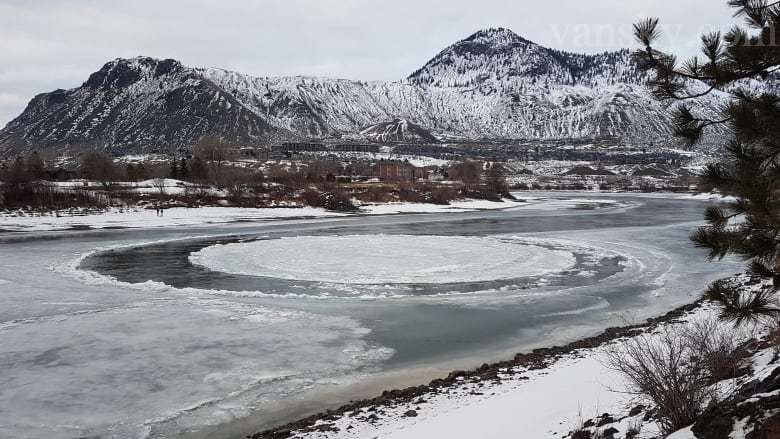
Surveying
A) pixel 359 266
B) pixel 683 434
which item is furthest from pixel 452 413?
pixel 359 266

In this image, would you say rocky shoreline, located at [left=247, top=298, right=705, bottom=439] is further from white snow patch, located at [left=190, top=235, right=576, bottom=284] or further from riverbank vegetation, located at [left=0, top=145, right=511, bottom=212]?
riverbank vegetation, located at [left=0, top=145, right=511, bottom=212]

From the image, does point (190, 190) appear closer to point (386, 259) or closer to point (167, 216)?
point (167, 216)

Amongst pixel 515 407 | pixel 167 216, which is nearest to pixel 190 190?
pixel 167 216

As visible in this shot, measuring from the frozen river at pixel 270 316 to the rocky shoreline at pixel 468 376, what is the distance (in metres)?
0.51

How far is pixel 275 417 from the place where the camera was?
913 centimetres

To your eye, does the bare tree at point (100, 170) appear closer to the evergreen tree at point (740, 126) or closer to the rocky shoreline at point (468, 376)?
the rocky shoreline at point (468, 376)

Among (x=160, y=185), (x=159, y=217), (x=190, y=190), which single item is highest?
(x=160, y=185)

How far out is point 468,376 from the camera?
1083 cm

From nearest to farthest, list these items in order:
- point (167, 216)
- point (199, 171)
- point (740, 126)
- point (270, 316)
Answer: point (740, 126), point (270, 316), point (167, 216), point (199, 171)

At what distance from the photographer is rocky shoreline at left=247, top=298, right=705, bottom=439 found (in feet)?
28.1

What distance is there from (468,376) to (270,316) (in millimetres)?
6941

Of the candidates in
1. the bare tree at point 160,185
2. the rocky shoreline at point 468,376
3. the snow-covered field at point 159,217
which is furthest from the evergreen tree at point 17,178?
the rocky shoreline at point 468,376

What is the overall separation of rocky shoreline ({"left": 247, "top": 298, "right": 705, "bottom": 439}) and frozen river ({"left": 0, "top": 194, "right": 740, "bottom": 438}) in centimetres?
51

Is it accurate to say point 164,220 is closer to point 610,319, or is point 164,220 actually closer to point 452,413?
point 610,319
